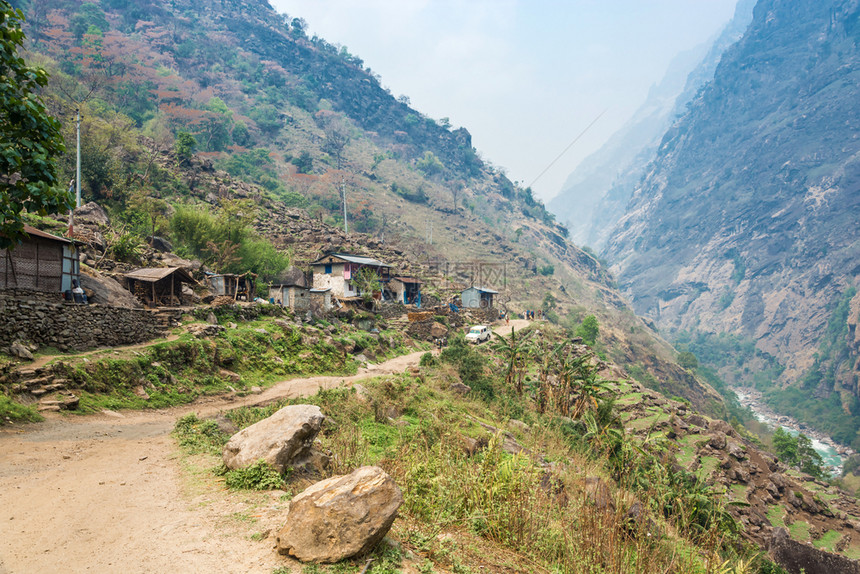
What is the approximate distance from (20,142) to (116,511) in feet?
17.7

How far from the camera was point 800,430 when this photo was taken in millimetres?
72188

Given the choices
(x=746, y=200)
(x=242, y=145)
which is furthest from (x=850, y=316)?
(x=242, y=145)

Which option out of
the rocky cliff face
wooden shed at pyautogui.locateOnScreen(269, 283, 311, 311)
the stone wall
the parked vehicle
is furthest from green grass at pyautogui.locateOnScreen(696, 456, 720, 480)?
the rocky cliff face

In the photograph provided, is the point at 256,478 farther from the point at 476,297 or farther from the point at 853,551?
the point at 476,297

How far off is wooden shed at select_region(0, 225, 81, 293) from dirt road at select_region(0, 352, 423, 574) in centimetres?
762

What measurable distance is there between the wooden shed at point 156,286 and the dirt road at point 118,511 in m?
12.3

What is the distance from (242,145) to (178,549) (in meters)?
85.3

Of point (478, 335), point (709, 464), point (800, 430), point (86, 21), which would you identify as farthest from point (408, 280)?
point (86, 21)

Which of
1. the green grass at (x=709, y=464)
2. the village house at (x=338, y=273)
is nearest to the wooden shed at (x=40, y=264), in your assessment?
the village house at (x=338, y=273)

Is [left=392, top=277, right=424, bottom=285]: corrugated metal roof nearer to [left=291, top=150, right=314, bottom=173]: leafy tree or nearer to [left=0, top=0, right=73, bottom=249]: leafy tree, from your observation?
→ [left=0, top=0, right=73, bottom=249]: leafy tree

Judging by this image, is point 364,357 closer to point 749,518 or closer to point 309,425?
point 309,425

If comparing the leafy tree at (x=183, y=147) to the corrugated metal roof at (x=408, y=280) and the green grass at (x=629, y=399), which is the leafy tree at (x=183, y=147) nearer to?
the corrugated metal roof at (x=408, y=280)

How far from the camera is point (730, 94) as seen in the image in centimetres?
18625

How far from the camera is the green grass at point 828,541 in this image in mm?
19438
